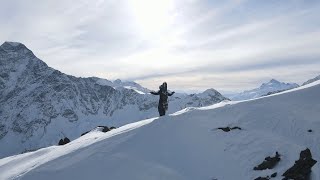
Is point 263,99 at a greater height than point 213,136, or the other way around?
point 263,99

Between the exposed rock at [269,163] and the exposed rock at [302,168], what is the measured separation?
3.61 feet

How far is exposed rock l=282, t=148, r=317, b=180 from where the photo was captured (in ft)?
78.8

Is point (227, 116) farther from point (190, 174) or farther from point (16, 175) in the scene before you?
point (16, 175)

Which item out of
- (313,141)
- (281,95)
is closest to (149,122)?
(281,95)

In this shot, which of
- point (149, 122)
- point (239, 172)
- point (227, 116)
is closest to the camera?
point (239, 172)

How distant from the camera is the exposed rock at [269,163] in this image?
83.1 ft

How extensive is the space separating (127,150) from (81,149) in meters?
4.38

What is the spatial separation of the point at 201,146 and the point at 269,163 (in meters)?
5.23

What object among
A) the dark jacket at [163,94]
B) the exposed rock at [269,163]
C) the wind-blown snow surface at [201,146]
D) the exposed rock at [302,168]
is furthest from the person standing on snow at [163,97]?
the exposed rock at [302,168]

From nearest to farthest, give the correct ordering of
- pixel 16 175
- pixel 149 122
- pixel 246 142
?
pixel 246 142 < pixel 16 175 < pixel 149 122

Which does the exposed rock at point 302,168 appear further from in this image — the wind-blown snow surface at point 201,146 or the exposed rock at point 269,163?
the exposed rock at point 269,163

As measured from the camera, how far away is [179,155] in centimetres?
2847

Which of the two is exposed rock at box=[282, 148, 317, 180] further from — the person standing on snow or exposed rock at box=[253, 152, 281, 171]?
the person standing on snow

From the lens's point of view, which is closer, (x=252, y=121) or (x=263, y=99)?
(x=252, y=121)
